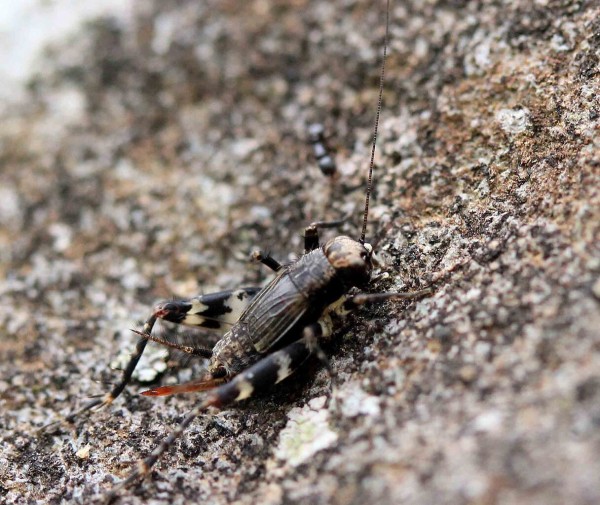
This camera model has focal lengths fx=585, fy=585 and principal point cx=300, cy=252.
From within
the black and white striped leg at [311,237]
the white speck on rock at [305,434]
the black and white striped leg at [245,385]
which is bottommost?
the white speck on rock at [305,434]

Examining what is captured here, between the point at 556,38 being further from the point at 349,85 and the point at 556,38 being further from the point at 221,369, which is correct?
the point at 221,369

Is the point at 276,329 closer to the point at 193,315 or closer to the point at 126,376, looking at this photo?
the point at 193,315

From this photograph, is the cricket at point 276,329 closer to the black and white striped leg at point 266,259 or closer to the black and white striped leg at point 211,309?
the black and white striped leg at point 211,309

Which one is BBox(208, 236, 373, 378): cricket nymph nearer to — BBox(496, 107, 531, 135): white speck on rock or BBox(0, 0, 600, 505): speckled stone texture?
BBox(0, 0, 600, 505): speckled stone texture

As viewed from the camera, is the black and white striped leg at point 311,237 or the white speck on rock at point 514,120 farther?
the black and white striped leg at point 311,237

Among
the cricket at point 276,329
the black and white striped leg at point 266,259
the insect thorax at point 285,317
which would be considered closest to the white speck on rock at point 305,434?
the cricket at point 276,329

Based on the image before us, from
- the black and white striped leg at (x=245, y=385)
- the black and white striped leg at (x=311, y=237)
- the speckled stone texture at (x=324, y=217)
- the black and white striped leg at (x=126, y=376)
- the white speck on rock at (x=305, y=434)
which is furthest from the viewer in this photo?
the black and white striped leg at (x=311, y=237)

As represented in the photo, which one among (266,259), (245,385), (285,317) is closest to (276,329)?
(285,317)
